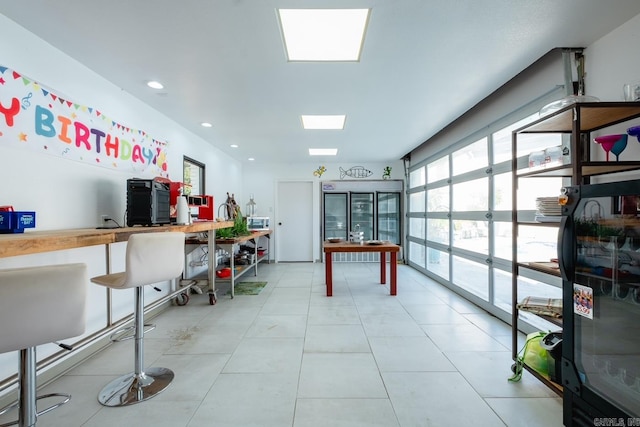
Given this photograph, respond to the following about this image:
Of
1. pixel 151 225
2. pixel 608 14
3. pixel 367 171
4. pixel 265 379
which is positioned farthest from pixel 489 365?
pixel 367 171

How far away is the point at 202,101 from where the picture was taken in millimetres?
3051

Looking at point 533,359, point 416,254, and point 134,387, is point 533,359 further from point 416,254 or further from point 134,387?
point 416,254

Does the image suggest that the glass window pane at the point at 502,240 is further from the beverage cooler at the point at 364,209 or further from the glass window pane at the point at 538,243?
the beverage cooler at the point at 364,209

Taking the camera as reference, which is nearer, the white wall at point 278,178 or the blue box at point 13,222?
the blue box at point 13,222

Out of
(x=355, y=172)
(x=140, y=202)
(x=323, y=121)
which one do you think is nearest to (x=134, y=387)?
(x=140, y=202)

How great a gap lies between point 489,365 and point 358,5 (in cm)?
272

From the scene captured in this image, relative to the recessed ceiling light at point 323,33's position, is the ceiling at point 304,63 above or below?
below

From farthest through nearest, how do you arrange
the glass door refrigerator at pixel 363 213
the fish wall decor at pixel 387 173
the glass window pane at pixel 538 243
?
the glass door refrigerator at pixel 363 213 < the fish wall decor at pixel 387 173 < the glass window pane at pixel 538 243

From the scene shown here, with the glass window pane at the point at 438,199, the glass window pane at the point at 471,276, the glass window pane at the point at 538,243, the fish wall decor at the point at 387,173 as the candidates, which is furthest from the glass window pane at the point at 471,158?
the fish wall decor at the point at 387,173

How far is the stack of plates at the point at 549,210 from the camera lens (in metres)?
1.91

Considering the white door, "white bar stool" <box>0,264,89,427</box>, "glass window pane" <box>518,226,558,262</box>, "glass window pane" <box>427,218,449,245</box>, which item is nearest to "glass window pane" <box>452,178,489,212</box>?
"glass window pane" <box>427,218,449,245</box>

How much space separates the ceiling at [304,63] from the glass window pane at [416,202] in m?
2.29

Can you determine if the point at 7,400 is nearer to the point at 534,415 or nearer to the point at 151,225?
the point at 151,225

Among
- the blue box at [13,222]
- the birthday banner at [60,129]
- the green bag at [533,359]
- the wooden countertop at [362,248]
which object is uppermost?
Answer: the birthday banner at [60,129]
